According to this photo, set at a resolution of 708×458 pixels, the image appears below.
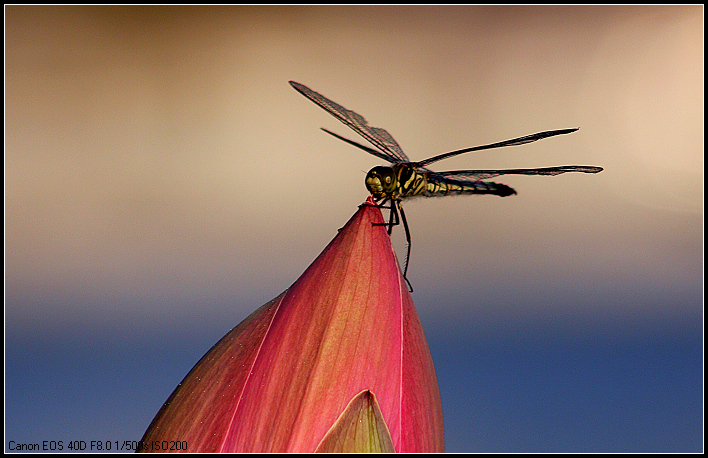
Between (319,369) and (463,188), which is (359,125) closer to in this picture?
(463,188)

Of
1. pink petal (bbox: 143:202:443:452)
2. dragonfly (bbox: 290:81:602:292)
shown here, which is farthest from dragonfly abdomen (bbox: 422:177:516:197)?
pink petal (bbox: 143:202:443:452)

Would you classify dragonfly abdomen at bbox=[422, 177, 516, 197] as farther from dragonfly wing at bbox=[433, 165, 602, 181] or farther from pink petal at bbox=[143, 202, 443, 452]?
pink petal at bbox=[143, 202, 443, 452]

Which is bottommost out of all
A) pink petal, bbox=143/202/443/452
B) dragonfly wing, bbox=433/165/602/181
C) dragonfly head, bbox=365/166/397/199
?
pink petal, bbox=143/202/443/452

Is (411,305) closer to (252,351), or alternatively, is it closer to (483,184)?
(252,351)

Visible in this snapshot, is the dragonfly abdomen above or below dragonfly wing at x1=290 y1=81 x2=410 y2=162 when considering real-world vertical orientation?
below

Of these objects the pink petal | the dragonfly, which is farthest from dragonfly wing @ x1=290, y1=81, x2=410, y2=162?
the pink petal

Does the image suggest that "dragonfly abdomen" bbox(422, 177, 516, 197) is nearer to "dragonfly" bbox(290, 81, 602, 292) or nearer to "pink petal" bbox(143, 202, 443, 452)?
"dragonfly" bbox(290, 81, 602, 292)

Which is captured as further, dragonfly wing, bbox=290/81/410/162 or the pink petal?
dragonfly wing, bbox=290/81/410/162

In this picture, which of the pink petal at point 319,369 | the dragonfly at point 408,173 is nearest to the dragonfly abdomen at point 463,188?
the dragonfly at point 408,173
